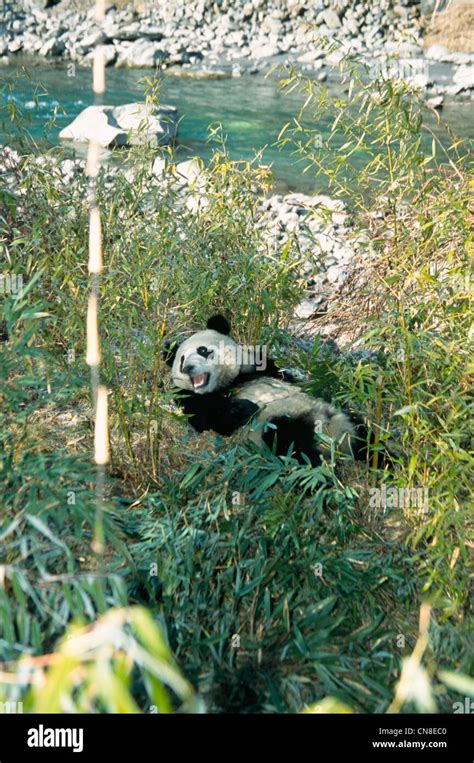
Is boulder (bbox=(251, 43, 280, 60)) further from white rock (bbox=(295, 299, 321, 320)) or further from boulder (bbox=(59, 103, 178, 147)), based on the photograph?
white rock (bbox=(295, 299, 321, 320))

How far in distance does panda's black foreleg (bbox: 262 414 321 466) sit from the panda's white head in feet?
0.87

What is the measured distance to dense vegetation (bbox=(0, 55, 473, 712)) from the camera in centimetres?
226

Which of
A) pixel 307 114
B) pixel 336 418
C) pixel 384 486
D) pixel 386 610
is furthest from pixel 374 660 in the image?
pixel 307 114

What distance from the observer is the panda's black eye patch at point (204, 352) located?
10.3 feet

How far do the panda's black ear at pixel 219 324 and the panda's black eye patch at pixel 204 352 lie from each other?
0.17 m

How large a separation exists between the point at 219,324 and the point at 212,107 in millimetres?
8551

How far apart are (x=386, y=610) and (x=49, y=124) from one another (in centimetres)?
237

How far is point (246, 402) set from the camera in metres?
3.07

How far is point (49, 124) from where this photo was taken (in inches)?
139
